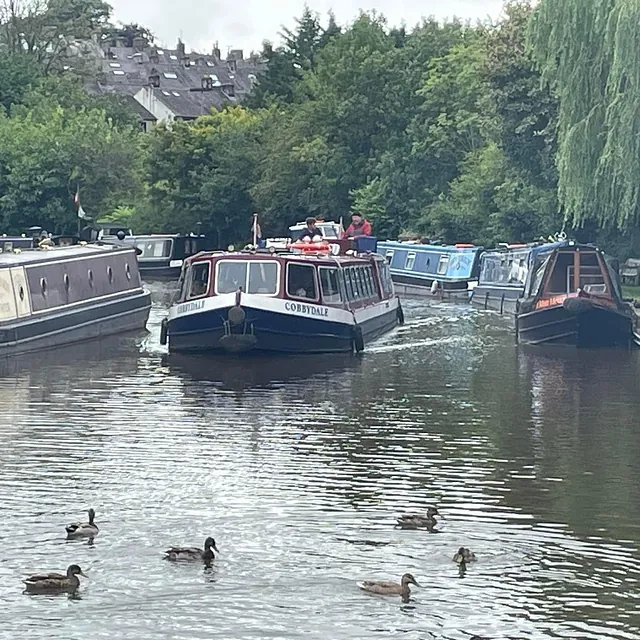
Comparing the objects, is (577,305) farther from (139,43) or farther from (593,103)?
(139,43)

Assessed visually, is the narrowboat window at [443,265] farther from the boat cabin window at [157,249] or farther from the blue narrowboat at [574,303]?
the boat cabin window at [157,249]

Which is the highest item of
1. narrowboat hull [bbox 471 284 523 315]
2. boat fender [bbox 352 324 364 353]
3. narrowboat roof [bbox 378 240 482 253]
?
narrowboat roof [bbox 378 240 482 253]

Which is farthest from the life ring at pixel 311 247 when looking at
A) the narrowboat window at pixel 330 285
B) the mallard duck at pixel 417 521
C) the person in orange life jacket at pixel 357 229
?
the mallard duck at pixel 417 521

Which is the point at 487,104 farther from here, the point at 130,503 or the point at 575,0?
the point at 130,503

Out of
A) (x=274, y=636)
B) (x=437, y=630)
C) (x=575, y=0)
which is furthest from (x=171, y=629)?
(x=575, y=0)

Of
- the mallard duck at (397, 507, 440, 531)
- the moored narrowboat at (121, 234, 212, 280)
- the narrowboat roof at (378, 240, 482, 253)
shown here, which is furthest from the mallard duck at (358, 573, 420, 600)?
the moored narrowboat at (121, 234, 212, 280)

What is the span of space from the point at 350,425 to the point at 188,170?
142ft

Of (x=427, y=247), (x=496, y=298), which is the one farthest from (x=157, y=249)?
(x=496, y=298)

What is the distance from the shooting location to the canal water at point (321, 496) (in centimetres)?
1118

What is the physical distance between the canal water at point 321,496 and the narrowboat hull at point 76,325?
1429mm

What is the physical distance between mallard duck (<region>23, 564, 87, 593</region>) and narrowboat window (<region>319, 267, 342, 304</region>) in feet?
55.4

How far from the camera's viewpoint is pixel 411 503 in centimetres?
1484

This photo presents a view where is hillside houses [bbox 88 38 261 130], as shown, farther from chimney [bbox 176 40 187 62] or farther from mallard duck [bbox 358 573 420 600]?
mallard duck [bbox 358 573 420 600]

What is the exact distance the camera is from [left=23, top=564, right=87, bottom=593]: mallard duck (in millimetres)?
11422
